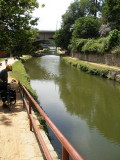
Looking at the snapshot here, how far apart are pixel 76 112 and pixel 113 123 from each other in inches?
98.7

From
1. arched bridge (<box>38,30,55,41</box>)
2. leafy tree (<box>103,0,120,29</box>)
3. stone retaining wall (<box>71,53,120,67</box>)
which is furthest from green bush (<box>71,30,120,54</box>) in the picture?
arched bridge (<box>38,30,55,41</box>)

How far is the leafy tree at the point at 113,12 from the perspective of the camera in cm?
3553

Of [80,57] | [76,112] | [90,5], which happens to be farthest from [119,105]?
[90,5]

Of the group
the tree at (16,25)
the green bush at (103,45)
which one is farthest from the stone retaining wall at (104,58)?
the tree at (16,25)

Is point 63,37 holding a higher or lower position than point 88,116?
higher

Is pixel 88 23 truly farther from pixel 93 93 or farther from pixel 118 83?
pixel 93 93

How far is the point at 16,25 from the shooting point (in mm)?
13758

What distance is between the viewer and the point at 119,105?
50.4 ft

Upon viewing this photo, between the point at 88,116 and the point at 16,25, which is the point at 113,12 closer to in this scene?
the point at 16,25

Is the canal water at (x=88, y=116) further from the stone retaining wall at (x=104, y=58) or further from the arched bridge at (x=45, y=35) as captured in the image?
the arched bridge at (x=45, y=35)

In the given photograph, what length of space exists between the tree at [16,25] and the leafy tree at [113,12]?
23.8m

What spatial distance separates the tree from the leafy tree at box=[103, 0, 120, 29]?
23775 millimetres

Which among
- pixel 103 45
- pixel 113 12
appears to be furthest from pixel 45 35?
pixel 103 45

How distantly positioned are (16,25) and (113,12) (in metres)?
26.8
